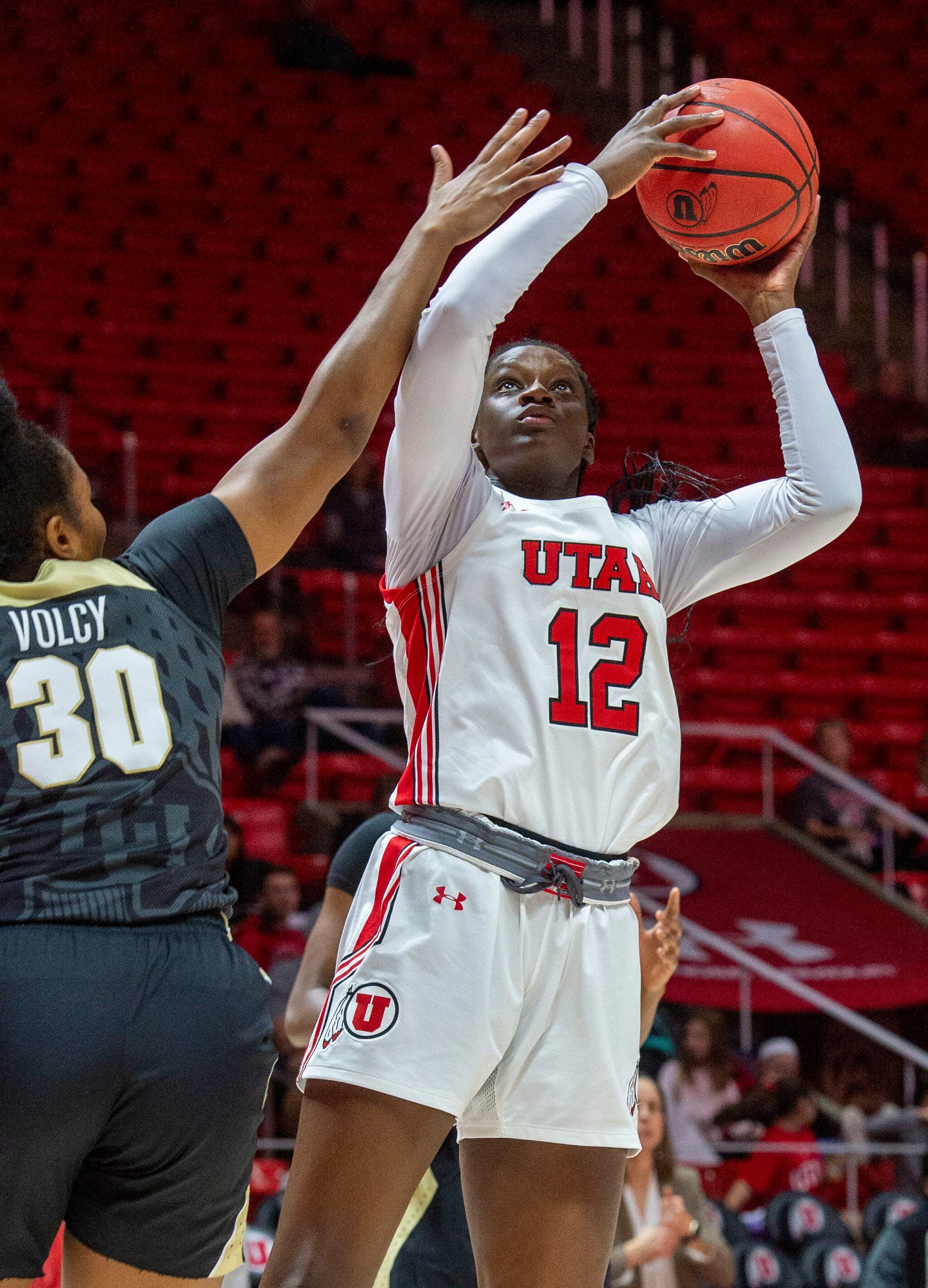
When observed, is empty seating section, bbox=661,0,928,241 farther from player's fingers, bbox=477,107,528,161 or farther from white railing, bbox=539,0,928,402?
player's fingers, bbox=477,107,528,161

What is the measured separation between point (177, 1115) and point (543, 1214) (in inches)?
30.8

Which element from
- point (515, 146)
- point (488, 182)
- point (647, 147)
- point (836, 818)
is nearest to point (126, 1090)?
point (488, 182)

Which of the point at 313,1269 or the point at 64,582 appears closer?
the point at 64,582

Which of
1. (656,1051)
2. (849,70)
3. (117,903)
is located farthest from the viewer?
(849,70)

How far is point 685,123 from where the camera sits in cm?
295

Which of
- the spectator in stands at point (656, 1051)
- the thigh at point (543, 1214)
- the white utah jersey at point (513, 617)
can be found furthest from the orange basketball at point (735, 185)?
the spectator in stands at point (656, 1051)

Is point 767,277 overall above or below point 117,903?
above

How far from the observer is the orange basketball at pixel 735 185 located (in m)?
2.99

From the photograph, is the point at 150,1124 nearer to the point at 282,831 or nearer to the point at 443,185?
the point at 443,185

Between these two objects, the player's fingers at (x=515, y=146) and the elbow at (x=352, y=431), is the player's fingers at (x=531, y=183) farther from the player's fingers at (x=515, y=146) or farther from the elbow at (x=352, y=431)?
the elbow at (x=352, y=431)

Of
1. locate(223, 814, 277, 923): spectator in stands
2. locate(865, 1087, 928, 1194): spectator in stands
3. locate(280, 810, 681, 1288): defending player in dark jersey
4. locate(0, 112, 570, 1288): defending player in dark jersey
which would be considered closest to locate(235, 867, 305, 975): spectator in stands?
locate(223, 814, 277, 923): spectator in stands

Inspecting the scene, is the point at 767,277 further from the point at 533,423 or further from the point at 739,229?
the point at 533,423

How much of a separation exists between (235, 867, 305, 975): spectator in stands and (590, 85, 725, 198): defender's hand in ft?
14.7

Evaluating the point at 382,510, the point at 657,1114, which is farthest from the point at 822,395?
the point at 382,510
